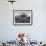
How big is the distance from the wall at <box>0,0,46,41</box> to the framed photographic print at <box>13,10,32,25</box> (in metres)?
0.12

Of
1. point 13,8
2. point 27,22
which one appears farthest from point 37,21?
point 13,8

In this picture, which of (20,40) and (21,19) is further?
(21,19)

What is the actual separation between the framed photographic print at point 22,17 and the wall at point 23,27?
12cm

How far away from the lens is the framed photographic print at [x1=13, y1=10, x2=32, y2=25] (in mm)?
4996

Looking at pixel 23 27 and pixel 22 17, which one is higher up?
pixel 22 17

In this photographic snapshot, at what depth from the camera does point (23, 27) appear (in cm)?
502

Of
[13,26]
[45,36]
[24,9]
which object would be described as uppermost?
[24,9]

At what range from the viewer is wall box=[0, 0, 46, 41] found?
4.98m

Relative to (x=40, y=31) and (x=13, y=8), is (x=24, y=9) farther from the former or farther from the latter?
(x=40, y=31)

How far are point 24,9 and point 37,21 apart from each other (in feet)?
2.21

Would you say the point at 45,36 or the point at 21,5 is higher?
the point at 21,5

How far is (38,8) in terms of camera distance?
4996 millimetres

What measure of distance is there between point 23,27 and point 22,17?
39 cm

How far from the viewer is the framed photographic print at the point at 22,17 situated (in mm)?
4996
